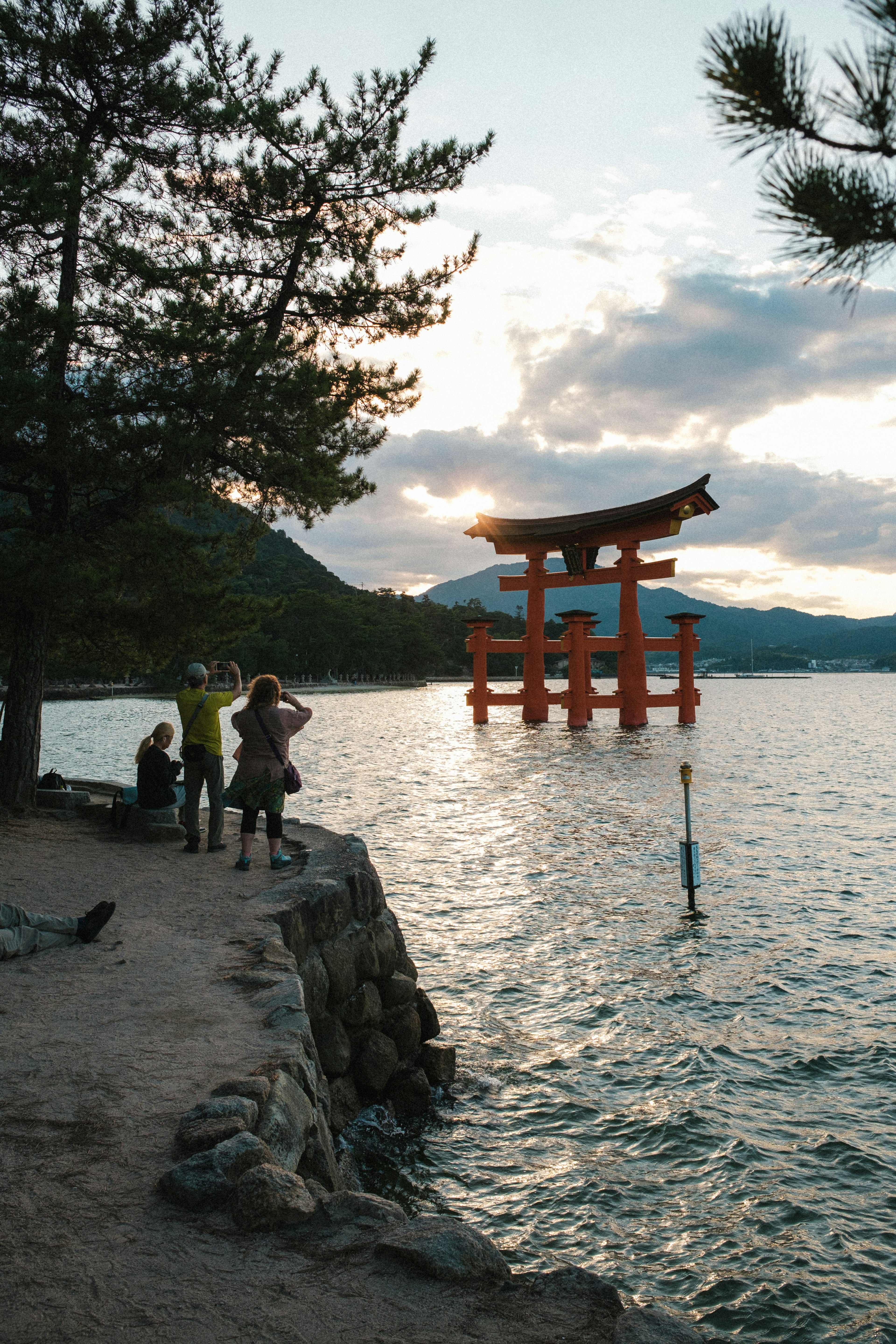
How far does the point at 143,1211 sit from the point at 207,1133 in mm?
401

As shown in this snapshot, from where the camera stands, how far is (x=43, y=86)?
10.1m

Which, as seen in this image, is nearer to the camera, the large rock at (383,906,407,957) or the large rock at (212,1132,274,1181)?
the large rock at (212,1132,274,1181)

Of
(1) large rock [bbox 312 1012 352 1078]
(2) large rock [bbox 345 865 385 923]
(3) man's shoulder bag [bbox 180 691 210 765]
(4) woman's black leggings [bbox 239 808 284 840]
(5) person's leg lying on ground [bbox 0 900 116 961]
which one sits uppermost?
(3) man's shoulder bag [bbox 180 691 210 765]

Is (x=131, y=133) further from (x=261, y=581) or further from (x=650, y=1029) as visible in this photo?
(x=261, y=581)

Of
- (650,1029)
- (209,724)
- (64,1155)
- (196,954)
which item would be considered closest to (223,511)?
(209,724)

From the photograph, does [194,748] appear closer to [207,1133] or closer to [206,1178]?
[207,1133]

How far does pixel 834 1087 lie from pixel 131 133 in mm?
12858

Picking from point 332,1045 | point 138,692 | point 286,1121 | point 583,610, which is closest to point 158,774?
point 332,1045

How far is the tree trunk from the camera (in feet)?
34.4

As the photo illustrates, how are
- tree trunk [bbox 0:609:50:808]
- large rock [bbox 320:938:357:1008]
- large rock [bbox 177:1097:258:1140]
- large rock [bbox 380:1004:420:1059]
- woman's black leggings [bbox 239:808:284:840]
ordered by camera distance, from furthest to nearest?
tree trunk [bbox 0:609:50:808] → woman's black leggings [bbox 239:808:284:840] → large rock [bbox 380:1004:420:1059] → large rock [bbox 320:938:357:1008] → large rock [bbox 177:1097:258:1140]

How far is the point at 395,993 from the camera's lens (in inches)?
286

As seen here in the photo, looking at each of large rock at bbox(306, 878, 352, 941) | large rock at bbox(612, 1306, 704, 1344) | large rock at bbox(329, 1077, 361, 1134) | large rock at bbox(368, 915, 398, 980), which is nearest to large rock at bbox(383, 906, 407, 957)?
large rock at bbox(368, 915, 398, 980)

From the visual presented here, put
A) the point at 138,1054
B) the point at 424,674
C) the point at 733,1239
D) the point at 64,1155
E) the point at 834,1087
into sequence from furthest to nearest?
the point at 424,674, the point at 834,1087, the point at 733,1239, the point at 138,1054, the point at 64,1155

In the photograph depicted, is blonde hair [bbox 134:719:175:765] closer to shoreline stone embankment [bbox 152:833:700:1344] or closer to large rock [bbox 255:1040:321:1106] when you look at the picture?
shoreline stone embankment [bbox 152:833:700:1344]
